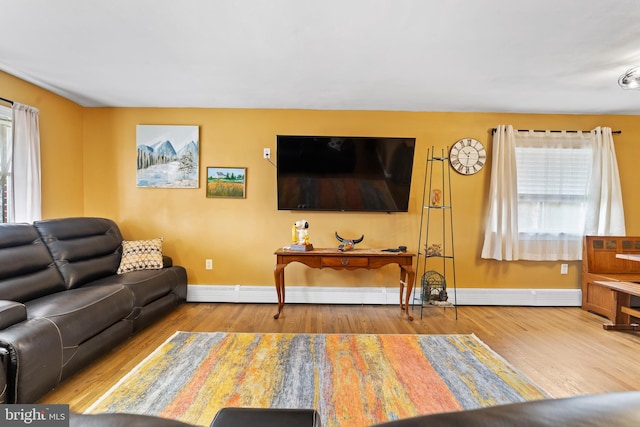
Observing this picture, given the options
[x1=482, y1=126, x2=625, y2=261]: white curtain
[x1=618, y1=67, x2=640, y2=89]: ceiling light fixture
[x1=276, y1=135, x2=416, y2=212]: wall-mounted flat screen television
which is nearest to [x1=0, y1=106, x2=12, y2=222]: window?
[x1=276, y1=135, x2=416, y2=212]: wall-mounted flat screen television

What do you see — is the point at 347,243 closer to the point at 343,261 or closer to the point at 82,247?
the point at 343,261

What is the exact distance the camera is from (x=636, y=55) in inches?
92.0

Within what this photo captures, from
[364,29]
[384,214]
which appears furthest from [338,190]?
[364,29]

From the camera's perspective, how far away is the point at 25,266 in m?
2.39

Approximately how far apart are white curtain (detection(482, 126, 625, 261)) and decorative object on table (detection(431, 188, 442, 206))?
0.59m

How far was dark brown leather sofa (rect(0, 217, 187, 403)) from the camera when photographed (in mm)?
1733

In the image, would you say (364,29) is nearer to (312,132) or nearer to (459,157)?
(312,132)

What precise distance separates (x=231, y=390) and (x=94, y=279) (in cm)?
194

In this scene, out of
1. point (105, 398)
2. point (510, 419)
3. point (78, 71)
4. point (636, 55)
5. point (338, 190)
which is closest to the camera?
point (510, 419)

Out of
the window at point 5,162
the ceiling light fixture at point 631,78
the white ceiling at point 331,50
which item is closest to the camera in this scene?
the white ceiling at point 331,50

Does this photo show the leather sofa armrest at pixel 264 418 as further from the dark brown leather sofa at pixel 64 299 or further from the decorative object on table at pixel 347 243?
the decorative object on table at pixel 347 243

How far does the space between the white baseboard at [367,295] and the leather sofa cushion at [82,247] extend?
0.98 metres

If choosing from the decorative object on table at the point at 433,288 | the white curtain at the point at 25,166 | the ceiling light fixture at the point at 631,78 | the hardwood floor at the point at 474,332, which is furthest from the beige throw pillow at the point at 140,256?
the ceiling light fixture at the point at 631,78

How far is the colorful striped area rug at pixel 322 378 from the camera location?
1821 mm
